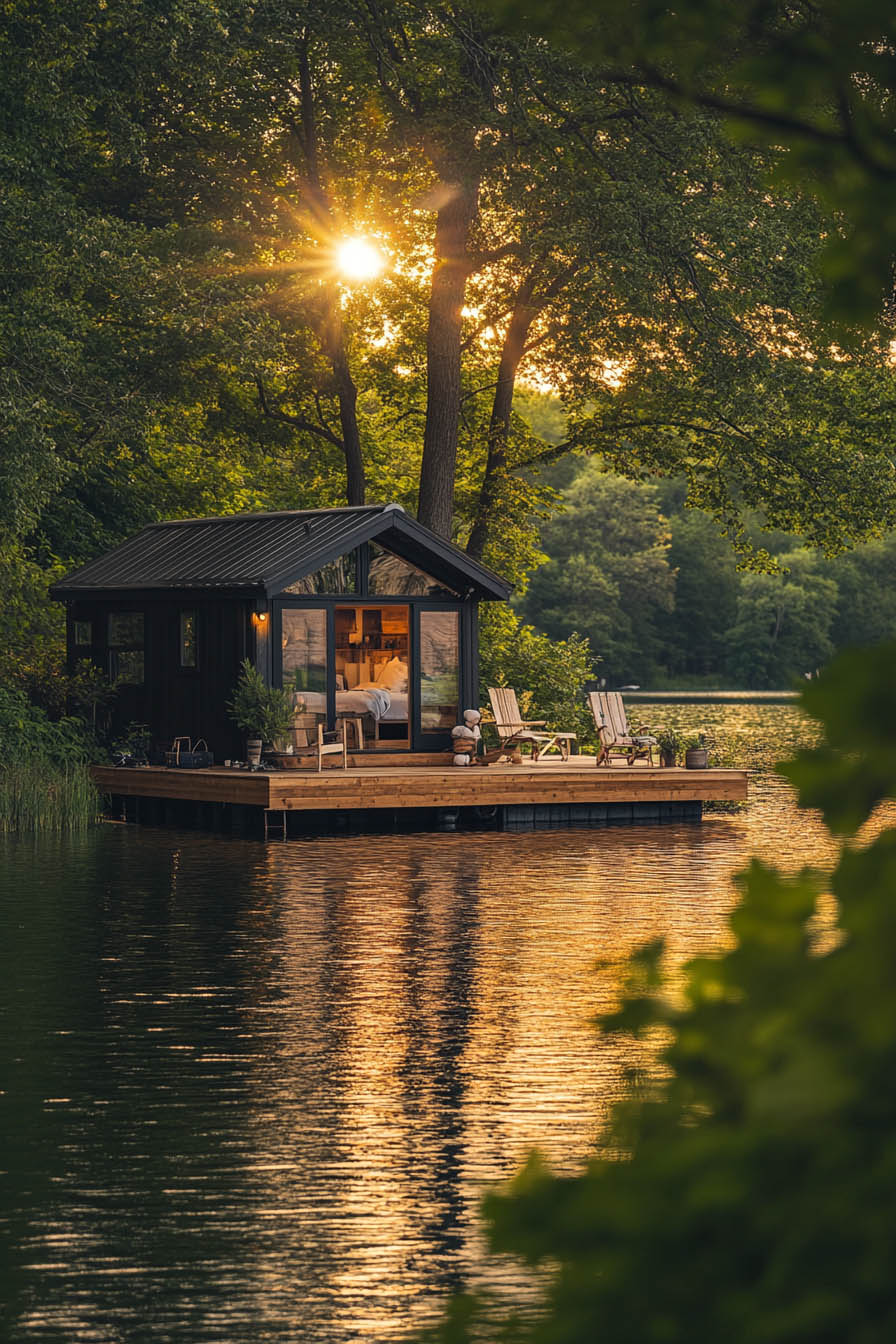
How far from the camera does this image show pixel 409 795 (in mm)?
24250

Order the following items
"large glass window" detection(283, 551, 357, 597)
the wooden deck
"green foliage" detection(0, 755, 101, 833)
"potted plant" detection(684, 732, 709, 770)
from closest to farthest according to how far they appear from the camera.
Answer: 1. the wooden deck
2. "green foliage" detection(0, 755, 101, 833)
3. "potted plant" detection(684, 732, 709, 770)
4. "large glass window" detection(283, 551, 357, 597)

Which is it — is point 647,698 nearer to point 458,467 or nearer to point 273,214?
point 458,467

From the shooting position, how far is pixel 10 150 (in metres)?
25.2

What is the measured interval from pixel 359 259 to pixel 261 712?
11859 millimetres

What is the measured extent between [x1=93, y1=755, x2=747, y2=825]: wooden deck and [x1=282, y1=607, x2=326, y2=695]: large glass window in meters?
1.22

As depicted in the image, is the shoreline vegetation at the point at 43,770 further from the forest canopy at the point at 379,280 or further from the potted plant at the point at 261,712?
the forest canopy at the point at 379,280

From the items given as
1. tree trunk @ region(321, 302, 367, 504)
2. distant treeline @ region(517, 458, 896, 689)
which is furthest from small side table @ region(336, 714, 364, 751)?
distant treeline @ region(517, 458, 896, 689)

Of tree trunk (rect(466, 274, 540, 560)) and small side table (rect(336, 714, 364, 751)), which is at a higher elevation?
tree trunk (rect(466, 274, 540, 560))

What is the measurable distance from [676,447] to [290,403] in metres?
7.11

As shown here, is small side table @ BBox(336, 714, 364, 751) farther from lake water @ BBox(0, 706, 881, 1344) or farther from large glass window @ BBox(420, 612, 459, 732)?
lake water @ BBox(0, 706, 881, 1344)

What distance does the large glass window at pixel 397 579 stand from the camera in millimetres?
27281

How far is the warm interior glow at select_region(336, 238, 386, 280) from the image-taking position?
3369 centimetres

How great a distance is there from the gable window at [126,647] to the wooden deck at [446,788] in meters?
2.01

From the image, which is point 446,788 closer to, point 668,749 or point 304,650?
point 304,650
